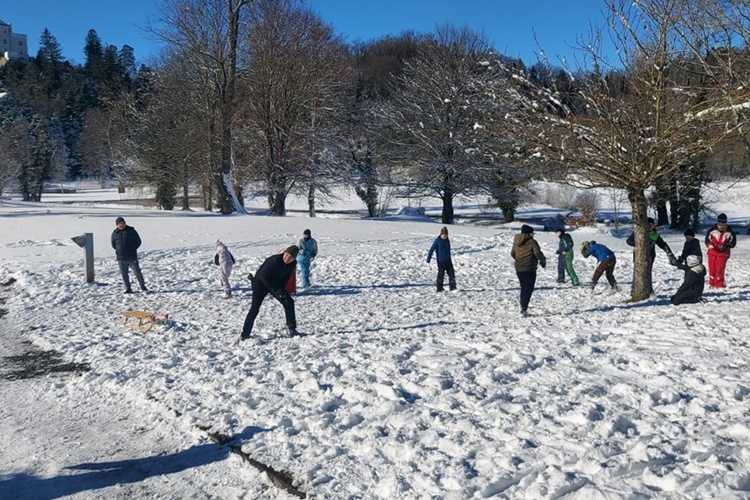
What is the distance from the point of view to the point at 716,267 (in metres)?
14.8

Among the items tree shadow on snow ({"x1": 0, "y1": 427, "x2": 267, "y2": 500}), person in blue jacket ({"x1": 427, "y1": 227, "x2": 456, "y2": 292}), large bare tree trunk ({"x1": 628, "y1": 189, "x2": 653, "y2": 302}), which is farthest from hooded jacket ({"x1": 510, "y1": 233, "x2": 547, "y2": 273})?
tree shadow on snow ({"x1": 0, "y1": 427, "x2": 267, "y2": 500})

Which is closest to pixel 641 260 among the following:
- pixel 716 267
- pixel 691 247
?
pixel 691 247

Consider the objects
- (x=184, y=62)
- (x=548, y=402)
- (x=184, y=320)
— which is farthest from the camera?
(x=184, y=62)

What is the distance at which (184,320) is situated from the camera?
12141 millimetres

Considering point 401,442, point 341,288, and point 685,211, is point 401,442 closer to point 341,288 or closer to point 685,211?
point 341,288

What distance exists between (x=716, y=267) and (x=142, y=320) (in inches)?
472

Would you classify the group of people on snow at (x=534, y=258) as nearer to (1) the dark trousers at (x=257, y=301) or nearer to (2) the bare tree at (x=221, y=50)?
(1) the dark trousers at (x=257, y=301)

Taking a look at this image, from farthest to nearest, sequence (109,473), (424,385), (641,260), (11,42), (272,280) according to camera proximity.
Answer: (11,42)
(641,260)
(272,280)
(424,385)
(109,473)

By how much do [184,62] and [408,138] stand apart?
13.0 m

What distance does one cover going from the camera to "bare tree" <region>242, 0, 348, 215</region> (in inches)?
1359

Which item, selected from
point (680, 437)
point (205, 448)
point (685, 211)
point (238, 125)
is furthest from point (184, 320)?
point (685, 211)

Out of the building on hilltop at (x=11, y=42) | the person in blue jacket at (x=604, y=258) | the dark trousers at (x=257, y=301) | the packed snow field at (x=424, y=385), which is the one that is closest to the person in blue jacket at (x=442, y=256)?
the packed snow field at (x=424, y=385)

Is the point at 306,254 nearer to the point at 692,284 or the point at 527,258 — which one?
the point at 527,258

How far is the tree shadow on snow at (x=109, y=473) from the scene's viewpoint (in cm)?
559
